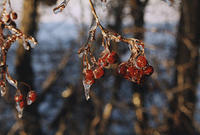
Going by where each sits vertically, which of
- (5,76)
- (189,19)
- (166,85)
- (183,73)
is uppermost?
(5,76)

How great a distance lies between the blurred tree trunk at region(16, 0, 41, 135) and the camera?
4215 mm

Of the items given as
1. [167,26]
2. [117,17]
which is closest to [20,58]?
[117,17]

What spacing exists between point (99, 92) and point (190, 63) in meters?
1.85

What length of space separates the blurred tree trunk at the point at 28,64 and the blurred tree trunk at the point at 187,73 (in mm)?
2606

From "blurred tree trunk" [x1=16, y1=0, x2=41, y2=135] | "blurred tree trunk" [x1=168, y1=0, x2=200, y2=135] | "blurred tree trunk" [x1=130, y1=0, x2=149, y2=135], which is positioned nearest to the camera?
"blurred tree trunk" [x1=130, y1=0, x2=149, y2=135]

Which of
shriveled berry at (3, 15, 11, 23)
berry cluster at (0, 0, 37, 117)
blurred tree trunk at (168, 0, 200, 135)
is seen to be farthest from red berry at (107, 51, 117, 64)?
blurred tree trunk at (168, 0, 200, 135)

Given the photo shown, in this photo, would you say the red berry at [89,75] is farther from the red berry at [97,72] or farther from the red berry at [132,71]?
the red berry at [132,71]

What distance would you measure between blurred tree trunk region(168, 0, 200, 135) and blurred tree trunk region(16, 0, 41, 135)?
261cm

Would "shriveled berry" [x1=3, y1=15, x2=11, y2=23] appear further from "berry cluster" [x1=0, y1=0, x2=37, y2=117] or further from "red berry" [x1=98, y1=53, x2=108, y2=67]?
"red berry" [x1=98, y1=53, x2=108, y2=67]

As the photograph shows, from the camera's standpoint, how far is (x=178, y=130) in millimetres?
4422

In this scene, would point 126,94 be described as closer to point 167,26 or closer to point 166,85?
point 166,85

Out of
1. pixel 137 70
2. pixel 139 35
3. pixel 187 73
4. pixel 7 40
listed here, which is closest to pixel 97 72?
pixel 137 70

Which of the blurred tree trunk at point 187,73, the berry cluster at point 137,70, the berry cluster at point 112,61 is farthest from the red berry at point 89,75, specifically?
the blurred tree trunk at point 187,73

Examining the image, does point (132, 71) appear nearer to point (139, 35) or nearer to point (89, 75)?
point (89, 75)
